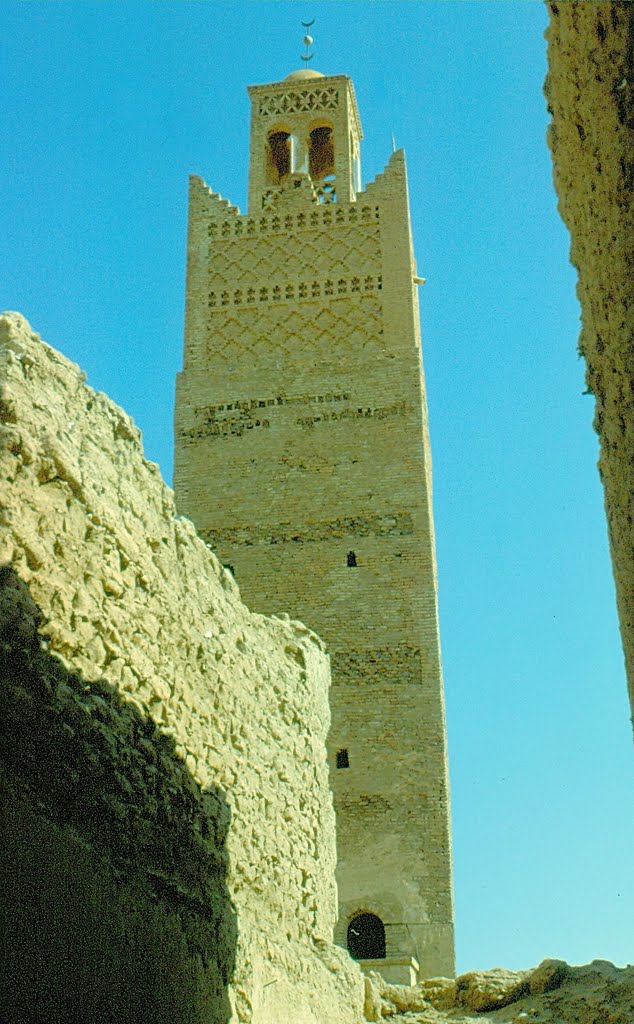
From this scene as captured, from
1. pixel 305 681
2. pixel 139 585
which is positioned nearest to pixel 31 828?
pixel 139 585

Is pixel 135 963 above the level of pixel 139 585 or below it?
below

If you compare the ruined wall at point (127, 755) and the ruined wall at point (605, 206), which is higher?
the ruined wall at point (605, 206)

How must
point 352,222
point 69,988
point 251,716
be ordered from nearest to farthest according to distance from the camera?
1. point 69,988
2. point 251,716
3. point 352,222

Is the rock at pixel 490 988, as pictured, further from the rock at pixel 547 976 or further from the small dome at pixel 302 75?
the small dome at pixel 302 75

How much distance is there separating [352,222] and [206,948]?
1556cm

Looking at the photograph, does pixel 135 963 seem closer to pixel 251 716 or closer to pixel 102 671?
pixel 102 671

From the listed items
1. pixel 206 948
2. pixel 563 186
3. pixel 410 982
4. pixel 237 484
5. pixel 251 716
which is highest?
pixel 237 484

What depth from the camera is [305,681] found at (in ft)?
23.9

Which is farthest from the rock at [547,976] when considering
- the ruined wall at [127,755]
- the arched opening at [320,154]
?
the arched opening at [320,154]

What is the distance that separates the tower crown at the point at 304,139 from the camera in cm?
1992

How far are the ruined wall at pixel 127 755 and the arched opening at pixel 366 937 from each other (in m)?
7.65

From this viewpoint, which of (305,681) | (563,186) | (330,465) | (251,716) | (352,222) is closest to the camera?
(563,186)

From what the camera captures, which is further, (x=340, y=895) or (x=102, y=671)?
(x=340, y=895)

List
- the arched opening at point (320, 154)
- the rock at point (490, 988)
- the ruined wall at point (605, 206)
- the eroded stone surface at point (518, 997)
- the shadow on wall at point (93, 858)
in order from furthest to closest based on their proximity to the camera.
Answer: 1. the arched opening at point (320, 154)
2. the rock at point (490, 988)
3. the eroded stone surface at point (518, 997)
4. the shadow on wall at point (93, 858)
5. the ruined wall at point (605, 206)
